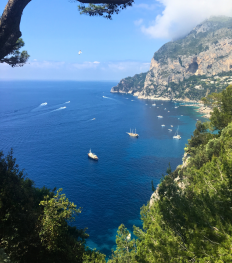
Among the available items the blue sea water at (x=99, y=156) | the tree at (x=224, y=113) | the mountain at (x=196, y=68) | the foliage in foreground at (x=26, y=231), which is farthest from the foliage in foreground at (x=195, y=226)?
the mountain at (x=196, y=68)

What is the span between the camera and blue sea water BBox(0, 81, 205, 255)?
3023 cm

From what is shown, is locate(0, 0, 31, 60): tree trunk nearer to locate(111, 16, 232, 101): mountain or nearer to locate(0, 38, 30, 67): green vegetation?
locate(0, 38, 30, 67): green vegetation

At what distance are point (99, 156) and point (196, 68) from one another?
562 feet

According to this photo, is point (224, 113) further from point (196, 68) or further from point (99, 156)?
point (196, 68)

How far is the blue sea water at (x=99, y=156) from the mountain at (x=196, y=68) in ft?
274

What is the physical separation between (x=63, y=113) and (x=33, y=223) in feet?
296

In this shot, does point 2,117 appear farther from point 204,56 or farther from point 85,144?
point 204,56

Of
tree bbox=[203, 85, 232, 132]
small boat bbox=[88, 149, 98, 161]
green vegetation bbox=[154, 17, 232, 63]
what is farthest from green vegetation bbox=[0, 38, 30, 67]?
green vegetation bbox=[154, 17, 232, 63]

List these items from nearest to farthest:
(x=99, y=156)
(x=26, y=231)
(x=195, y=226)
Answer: (x=195, y=226)
(x=26, y=231)
(x=99, y=156)

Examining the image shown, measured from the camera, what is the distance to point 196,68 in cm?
18362

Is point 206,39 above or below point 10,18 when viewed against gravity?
above

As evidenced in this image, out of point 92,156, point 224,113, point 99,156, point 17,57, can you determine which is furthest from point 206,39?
point 17,57

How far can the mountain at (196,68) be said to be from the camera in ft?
520

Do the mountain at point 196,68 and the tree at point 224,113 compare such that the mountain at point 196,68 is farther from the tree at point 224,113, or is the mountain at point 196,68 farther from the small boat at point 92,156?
the tree at point 224,113
